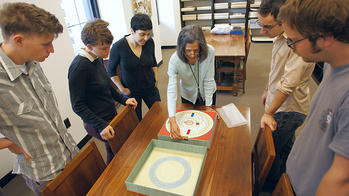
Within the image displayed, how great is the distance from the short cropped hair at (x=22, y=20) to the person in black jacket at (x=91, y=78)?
369 millimetres

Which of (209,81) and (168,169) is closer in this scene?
(168,169)

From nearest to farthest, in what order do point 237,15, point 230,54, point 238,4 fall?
point 230,54, point 238,4, point 237,15

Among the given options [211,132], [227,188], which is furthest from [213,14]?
[227,188]

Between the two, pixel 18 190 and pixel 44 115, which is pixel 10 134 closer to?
pixel 44 115

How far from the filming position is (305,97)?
4.39ft

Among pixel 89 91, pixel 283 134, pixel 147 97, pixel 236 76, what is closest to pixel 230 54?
pixel 236 76

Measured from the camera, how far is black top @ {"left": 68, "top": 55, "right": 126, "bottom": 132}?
4.33 feet

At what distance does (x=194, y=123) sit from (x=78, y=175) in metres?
0.77

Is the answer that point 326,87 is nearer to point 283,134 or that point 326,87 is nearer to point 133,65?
point 283,134

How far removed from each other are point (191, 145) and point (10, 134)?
926mm

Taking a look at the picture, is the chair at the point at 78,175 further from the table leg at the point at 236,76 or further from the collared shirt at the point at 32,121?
the table leg at the point at 236,76

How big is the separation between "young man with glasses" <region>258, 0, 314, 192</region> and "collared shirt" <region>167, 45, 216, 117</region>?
43 centimetres

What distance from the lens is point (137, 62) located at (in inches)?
73.8

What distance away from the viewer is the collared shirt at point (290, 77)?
1198 mm
